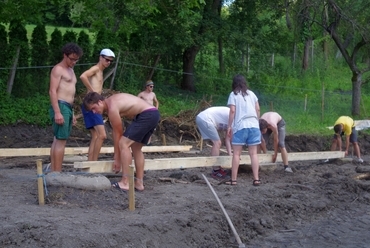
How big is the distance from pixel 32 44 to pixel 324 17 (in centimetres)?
971

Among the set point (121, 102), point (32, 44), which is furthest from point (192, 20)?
point (121, 102)

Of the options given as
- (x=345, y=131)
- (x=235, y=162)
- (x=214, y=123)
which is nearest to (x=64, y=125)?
(x=235, y=162)

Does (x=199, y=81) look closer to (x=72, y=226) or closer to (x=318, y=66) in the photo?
(x=318, y=66)

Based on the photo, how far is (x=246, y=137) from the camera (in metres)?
11.0

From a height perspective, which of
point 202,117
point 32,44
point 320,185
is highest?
point 32,44

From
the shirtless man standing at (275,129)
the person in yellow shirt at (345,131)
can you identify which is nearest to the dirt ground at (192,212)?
the shirtless man standing at (275,129)

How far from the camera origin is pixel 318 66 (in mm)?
36500

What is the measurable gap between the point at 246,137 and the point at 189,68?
534 inches

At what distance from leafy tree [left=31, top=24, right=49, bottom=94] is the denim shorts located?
9.64 m

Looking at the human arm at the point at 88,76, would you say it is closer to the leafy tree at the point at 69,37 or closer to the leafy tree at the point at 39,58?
the leafy tree at the point at 39,58

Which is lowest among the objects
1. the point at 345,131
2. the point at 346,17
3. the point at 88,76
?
the point at 345,131

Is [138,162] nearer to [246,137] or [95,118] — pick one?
[95,118]

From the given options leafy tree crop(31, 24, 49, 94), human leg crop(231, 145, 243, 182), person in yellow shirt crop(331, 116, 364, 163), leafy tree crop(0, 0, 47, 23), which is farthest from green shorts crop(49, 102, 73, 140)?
leafy tree crop(31, 24, 49, 94)

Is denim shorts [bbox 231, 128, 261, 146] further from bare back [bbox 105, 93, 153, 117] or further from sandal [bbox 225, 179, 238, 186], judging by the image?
bare back [bbox 105, 93, 153, 117]
